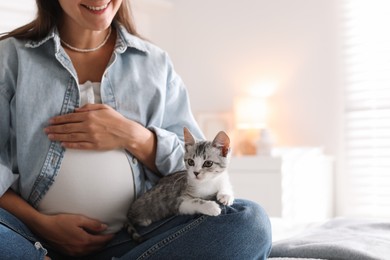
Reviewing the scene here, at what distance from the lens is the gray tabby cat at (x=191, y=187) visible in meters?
1.44

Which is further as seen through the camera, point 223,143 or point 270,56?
point 270,56

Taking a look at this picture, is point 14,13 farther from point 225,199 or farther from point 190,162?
point 225,199

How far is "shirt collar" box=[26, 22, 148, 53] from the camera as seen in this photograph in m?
1.56

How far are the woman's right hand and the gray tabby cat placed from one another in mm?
Result: 88

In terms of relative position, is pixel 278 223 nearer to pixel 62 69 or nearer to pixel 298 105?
pixel 62 69

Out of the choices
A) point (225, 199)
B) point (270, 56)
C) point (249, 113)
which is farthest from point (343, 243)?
point (270, 56)

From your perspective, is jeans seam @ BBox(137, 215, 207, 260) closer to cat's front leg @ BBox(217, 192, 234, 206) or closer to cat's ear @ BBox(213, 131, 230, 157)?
cat's front leg @ BBox(217, 192, 234, 206)

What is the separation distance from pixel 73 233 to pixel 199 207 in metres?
0.34

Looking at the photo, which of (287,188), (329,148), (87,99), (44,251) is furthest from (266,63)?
(44,251)

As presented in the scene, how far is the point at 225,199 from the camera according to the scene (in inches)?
54.4

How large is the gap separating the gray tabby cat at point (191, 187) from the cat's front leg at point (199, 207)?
0.04ft

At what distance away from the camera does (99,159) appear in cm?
148

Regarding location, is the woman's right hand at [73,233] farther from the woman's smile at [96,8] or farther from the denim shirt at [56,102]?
the woman's smile at [96,8]

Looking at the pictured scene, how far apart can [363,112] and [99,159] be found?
104 inches
